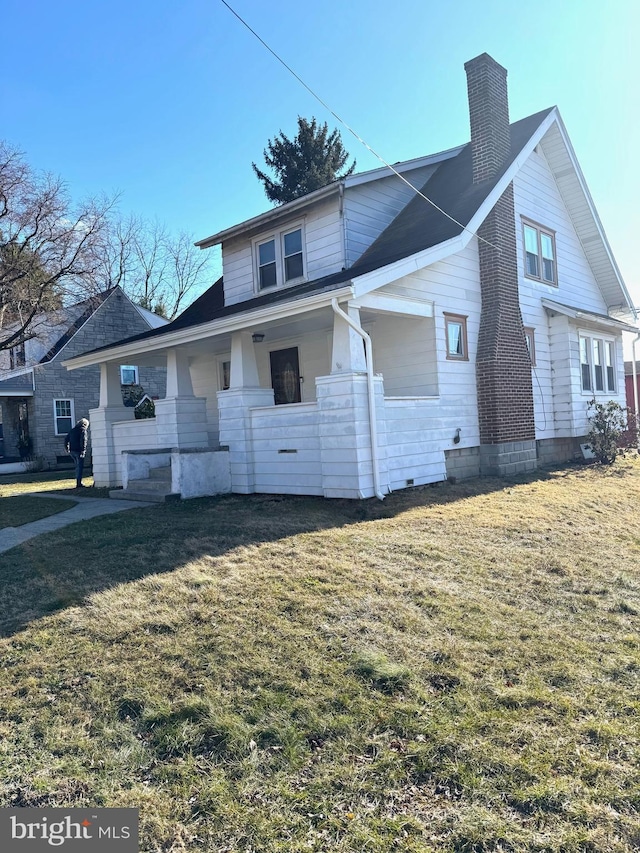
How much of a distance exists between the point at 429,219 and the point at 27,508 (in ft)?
30.7

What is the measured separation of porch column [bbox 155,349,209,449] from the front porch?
0.07ft

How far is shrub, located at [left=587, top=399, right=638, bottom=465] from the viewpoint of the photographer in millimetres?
13438

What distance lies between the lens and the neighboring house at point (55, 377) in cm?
2297

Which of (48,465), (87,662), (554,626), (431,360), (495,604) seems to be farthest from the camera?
(48,465)

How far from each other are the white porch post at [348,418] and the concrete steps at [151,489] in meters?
3.20

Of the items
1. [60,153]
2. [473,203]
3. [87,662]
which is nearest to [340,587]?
[87,662]

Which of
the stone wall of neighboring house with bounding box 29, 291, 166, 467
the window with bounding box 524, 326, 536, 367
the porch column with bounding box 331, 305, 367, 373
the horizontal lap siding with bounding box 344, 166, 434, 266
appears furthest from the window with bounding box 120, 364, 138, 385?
the porch column with bounding box 331, 305, 367, 373

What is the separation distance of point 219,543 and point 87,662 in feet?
9.02

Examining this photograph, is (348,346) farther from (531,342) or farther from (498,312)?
(531,342)

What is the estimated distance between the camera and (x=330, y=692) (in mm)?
3486

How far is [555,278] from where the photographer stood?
47.3 feet

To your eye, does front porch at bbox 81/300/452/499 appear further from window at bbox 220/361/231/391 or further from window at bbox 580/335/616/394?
window at bbox 580/335/616/394

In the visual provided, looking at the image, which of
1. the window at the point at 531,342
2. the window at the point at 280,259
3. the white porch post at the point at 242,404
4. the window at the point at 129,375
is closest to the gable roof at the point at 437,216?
the window at the point at 280,259

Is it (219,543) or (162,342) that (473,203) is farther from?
(219,543)
